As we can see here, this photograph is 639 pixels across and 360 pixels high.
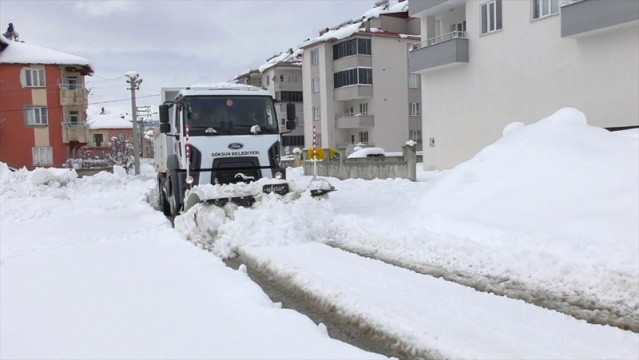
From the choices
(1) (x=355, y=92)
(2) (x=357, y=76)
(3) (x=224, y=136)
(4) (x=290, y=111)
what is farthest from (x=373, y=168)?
(2) (x=357, y=76)

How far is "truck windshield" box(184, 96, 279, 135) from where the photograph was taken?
1117 centimetres

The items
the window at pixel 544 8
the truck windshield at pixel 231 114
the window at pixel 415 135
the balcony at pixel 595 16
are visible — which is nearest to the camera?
the truck windshield at pixel 231 114

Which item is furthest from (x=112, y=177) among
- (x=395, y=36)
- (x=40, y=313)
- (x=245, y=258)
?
(x=395, y=36)

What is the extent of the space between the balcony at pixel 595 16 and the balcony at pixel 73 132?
36.1m

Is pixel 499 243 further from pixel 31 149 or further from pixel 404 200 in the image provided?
pixel 31 149

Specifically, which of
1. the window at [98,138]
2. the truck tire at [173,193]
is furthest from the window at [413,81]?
the window at [98,138]

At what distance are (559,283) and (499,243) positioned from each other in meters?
1.60

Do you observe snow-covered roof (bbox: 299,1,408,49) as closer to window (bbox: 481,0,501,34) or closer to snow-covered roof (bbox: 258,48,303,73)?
snow-covered roof (bbox: 258,48,303,73)

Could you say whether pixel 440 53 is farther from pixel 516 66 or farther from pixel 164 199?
pixel 164 199

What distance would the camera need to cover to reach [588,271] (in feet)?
19.2

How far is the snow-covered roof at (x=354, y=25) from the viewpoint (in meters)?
49.0

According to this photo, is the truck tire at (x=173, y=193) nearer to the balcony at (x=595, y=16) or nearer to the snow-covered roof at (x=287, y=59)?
the balcony at (x=595, y=16)

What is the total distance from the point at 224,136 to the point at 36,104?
3534cm

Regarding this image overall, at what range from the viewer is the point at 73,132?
1629 inches
